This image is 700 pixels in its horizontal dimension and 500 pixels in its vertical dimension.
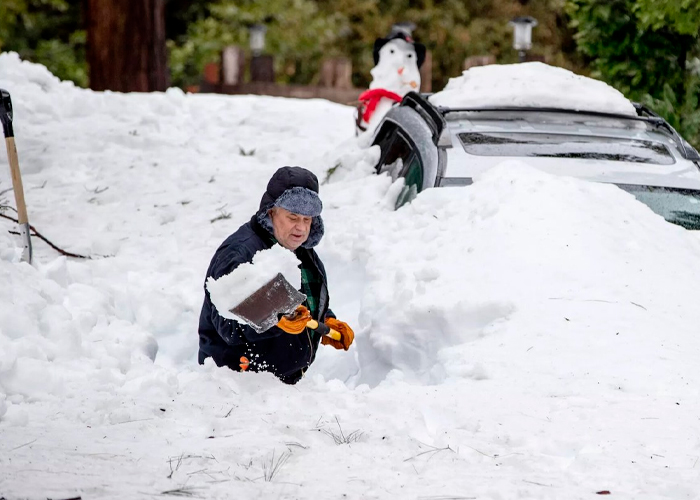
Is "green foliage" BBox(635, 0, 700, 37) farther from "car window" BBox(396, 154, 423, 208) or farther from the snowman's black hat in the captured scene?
the snowman's black hat

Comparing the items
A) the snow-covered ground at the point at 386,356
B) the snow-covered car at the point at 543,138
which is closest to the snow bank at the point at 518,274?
the snow-covered ground at the point at 386,356

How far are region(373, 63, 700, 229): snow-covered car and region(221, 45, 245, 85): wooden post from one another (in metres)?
11.0

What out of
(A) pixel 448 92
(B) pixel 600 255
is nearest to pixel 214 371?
(B) pixel 600 255

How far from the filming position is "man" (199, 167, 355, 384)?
14.2 ft

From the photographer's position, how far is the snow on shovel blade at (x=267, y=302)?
3.97 m

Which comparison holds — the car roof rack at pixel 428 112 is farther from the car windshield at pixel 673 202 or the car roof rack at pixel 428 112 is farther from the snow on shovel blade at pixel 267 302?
the snow on shovel blade at pixel 267 302

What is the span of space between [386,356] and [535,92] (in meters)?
2.46

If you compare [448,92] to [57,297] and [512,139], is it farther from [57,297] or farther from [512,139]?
[57,297]

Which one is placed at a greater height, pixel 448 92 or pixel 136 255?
pixel 448 92

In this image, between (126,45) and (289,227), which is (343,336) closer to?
(289,227)

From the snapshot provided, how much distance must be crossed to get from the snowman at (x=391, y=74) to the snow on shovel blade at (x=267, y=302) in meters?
5.64

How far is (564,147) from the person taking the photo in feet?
20.6

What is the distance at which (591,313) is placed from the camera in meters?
4.78

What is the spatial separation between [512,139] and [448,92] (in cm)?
98
